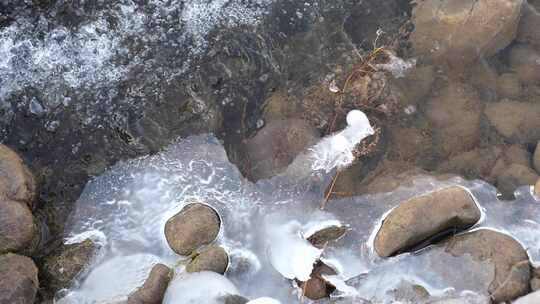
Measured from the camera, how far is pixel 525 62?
4.07 m

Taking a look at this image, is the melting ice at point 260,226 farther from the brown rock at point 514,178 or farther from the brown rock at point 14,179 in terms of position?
the brown rock at point 14,179

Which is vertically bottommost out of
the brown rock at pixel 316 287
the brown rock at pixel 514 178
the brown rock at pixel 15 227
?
the brown rock at pixel 316 287

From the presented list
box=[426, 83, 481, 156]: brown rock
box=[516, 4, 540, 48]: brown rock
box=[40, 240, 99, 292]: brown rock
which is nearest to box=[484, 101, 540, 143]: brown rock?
box=[426, 83, 481, 156]: brown rock

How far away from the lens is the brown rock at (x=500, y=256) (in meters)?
2.90

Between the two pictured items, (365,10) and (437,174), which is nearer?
(437,174)

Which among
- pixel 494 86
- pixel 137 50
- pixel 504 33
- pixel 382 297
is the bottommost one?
pixel 382 297

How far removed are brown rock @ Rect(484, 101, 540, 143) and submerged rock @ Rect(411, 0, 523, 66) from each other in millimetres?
458

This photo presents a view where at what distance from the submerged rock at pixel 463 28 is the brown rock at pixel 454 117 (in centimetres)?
29

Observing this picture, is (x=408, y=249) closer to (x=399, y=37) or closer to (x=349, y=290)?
(x=349, y=290)

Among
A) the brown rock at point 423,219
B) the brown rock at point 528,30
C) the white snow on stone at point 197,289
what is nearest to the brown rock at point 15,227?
the white snow on stone at point 197,289

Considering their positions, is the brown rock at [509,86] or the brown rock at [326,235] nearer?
the brown rock at [326,235]

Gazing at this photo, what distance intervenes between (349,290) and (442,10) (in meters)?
2.31

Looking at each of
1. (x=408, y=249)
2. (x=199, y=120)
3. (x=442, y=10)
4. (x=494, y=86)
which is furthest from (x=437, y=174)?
(x=199, y=120)

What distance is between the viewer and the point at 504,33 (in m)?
4.04
